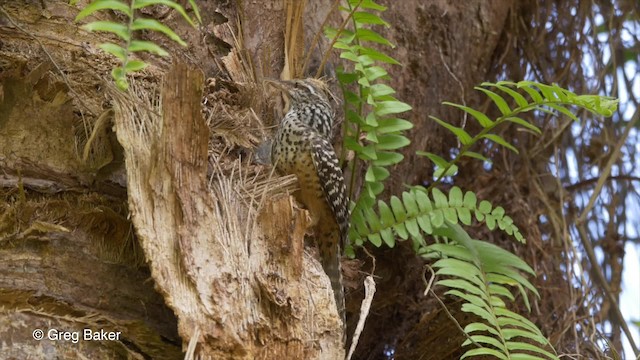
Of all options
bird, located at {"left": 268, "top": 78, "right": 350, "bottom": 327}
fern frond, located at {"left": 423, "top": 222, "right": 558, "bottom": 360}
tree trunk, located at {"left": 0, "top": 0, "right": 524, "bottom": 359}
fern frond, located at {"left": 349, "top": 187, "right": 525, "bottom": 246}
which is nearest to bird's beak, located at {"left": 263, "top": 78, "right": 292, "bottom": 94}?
bird, located at {"left": 268, "top": 78, "right": 350, "bottom": 327}

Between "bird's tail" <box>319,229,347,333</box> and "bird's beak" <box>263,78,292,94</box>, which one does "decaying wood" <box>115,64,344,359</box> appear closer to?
"bird's tail" <box>319,229,347,333</box>

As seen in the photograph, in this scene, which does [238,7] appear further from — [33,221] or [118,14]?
[33,221]

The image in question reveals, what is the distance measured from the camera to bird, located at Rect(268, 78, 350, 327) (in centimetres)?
362

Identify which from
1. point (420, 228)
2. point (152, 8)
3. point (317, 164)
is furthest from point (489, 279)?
point (152, 8)

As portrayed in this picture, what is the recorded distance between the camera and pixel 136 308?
2.73 m

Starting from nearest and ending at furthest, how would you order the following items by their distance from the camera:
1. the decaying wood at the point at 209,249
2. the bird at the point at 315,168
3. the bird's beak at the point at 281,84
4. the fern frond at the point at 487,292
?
the decaying wood at the point at 209,249 → the fern frond at the point at 487,292 → the bird at the point at 315,168 → the bird's beak at the point at 281,84

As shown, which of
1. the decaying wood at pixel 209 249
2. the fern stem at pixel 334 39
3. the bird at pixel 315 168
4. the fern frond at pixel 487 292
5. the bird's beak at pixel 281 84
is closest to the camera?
the decaying wood at pixel 209 249

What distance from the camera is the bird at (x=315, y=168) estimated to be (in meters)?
3.62

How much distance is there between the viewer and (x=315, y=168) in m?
3.65

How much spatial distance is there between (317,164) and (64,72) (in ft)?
3.65

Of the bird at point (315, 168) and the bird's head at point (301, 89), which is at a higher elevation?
the bird's head at point (301, 89)

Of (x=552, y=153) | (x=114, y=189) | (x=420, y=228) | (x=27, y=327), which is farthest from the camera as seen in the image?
(x=552, y=153)

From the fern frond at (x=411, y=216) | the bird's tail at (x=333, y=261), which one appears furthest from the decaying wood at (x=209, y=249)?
the fern frond at (x=411, y=216)

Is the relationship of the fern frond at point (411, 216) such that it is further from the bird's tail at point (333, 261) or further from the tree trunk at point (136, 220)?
the tree trunk at point (136, 220)
